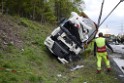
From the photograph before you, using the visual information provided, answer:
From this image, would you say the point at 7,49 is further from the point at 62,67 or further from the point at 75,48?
the point at 75,48

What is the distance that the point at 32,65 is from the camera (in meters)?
17.1

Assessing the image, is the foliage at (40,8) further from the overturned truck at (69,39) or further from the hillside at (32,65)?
the overturned truck at (69,39)

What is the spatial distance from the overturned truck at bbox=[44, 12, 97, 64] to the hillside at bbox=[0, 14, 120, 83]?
1.58 ft

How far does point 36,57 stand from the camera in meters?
18.6

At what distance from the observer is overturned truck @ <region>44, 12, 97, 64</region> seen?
20.6 metres

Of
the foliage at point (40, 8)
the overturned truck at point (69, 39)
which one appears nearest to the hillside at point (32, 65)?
the overturned truck at point (69, 39)

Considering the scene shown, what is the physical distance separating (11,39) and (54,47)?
235cm

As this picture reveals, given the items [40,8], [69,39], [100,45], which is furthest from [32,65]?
[40,8]

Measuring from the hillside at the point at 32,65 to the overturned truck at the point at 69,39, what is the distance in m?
0.48

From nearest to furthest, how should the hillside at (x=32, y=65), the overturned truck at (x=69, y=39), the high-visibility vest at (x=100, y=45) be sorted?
the hillside at (x=32, y=65), the high-visibility vest at (x=100, y=45), the overturned truck at (x=69, y=39)

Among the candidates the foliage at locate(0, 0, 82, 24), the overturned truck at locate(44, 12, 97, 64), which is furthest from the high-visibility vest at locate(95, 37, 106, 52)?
the foliage at locate(0, 0, 82, 24)

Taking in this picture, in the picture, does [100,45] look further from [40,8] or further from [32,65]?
[40,8]

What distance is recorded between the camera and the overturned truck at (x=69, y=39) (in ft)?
67.5

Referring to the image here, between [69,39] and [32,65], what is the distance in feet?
14.2
